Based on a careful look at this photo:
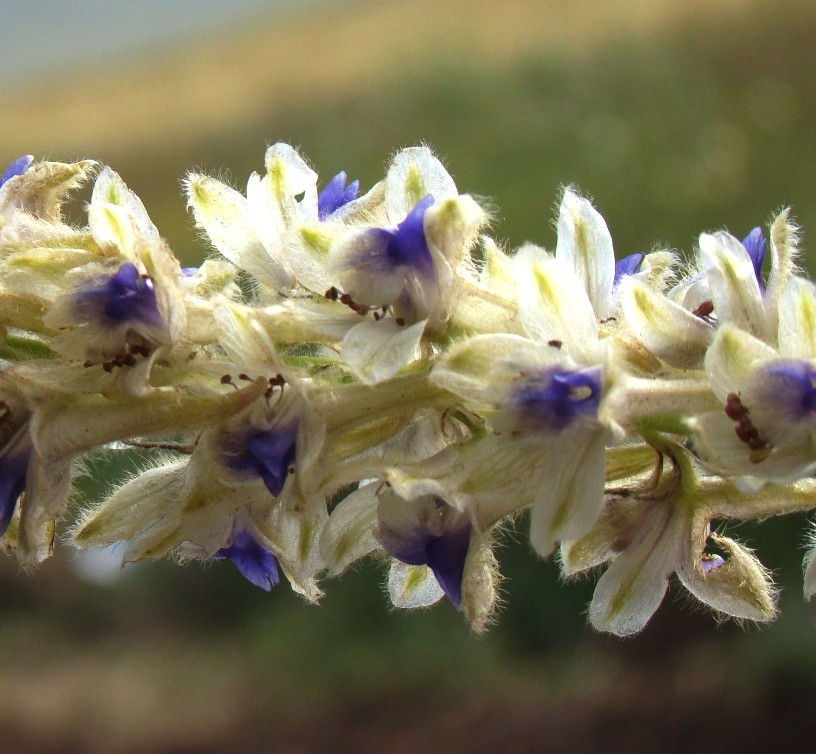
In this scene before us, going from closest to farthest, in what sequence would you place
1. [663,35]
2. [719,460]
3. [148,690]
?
[719,460], [148,690], [663,35]

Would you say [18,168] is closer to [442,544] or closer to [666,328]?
[442,544]

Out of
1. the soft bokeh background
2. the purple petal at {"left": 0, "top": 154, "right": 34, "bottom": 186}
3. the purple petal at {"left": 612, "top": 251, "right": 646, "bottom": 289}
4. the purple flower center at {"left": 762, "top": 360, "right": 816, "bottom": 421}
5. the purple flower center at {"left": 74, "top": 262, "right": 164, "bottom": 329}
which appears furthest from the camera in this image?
the soft bokeh background

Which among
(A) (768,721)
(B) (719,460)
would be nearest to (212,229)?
(B) (719,460)

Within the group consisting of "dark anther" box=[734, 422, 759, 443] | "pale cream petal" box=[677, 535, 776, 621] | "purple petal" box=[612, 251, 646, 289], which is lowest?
"pale cream petal" box=[677, 535, 776, 621]

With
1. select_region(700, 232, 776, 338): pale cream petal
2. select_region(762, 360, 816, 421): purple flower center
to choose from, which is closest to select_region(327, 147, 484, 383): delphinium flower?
select_region(700, 232, 776, 338): pale cream petal

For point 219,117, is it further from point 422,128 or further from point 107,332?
point 107,332

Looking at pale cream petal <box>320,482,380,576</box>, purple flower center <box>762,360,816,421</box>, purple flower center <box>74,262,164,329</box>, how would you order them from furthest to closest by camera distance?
pale cream petal <box>320,482,380,576</box> < purple flower center <box>74,262,164,329</box> < purple flower center <box>762,360,816,421</box>

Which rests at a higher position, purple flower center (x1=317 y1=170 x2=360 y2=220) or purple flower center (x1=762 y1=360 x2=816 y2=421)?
purple flower center (x1=762 y1=360 x2=816 y2=421)

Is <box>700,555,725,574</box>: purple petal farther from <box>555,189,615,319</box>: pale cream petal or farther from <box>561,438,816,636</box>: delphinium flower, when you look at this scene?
<box>555,189,615,319</box>: pale cream petal
